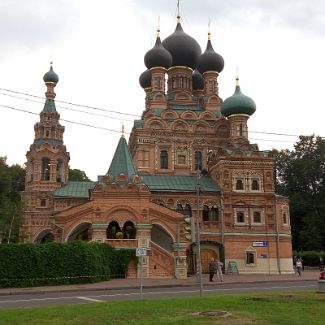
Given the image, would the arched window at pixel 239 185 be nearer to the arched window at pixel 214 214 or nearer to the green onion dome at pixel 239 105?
the arched window at pixel 214 214

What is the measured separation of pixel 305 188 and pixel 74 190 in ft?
99.7

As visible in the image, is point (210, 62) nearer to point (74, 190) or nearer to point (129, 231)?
point (74, 190)

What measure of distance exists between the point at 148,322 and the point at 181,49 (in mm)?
40459

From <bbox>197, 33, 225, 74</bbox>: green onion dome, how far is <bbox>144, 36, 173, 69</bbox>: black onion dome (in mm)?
3933

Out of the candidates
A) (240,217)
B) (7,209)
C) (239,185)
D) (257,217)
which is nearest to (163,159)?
(239,185)

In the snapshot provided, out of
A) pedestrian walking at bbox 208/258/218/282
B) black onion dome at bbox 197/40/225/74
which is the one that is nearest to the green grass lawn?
pedestrian walking at bbox 208/258/218/282

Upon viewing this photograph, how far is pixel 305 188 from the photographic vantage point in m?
58.5

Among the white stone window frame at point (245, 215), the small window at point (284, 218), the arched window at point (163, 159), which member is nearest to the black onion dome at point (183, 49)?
the arched window at point (163, 159)

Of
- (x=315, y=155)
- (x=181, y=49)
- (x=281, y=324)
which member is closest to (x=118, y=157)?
(x=181, y=49)

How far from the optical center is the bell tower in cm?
4253

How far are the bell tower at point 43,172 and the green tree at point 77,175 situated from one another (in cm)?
2303

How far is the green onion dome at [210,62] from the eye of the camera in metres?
48.1

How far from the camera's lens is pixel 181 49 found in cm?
4834

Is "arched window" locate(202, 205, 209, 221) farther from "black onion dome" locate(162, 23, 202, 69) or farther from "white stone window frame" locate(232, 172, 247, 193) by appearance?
"black onion dome" locate(162, 23, 202, 69)
